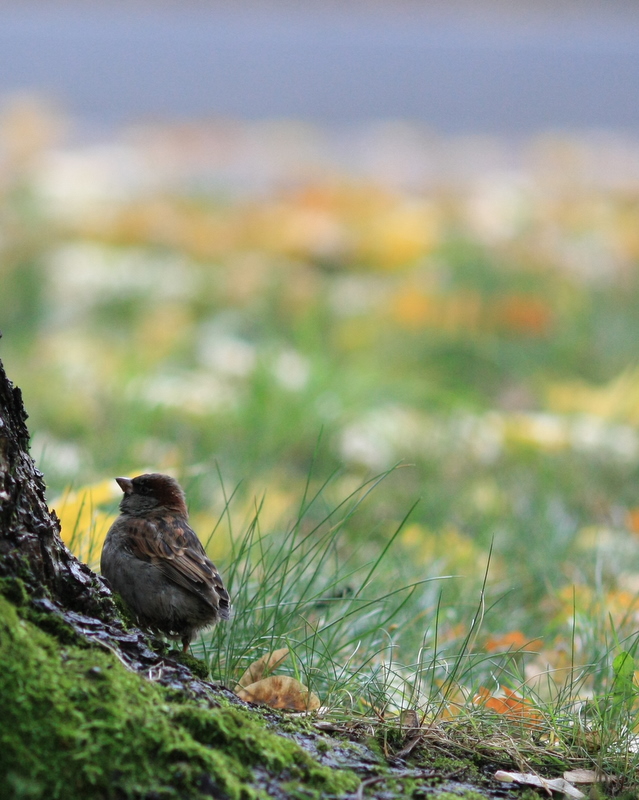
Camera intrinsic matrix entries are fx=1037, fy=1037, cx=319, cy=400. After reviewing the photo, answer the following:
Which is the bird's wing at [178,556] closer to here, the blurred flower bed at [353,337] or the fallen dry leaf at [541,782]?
the blurred flower bed at [353,337]

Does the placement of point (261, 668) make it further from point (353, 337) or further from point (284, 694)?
point (353, 337)

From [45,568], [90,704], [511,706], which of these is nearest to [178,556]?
[45,568]

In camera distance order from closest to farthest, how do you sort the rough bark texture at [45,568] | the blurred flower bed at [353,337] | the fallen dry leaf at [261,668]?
the rough bark texture at [45,568], the fallen dry leaf at [261,668], the blurred flower bed at [353,337]

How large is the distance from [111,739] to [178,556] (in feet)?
2.39

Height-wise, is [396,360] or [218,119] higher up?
[218,119]

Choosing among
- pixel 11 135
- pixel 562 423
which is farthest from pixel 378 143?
pixel 562 423

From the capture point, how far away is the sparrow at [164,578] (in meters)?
2.39

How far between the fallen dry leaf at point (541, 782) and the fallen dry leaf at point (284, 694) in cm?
46

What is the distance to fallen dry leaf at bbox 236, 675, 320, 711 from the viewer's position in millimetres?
2344

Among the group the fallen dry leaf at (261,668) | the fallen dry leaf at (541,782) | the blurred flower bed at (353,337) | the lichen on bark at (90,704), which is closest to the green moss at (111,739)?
the lichen on bark at (90,704)

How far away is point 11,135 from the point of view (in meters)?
10.3

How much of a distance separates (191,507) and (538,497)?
6.24ft

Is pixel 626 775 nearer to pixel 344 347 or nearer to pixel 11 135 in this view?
pixel 344 347

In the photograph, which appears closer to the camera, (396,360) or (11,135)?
(396,360)
